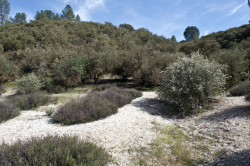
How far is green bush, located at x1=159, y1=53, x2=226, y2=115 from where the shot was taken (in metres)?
6.79

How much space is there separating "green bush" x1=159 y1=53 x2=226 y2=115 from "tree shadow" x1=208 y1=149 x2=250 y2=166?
3.18 metres

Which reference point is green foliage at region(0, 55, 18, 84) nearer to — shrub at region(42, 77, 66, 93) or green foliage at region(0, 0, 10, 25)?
shrub at region(42, 77, 66, 93)

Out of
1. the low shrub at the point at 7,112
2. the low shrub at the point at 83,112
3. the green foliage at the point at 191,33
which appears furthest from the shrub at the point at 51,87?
the green foliage at the point at 191,33

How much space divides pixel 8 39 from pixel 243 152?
114 ft

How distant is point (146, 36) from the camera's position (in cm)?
4641

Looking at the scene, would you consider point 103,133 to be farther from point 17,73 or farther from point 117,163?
point 17,73

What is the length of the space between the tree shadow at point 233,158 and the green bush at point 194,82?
318 cm

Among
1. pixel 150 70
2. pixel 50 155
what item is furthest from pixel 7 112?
pixel 150 70

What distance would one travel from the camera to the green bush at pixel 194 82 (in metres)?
6.79

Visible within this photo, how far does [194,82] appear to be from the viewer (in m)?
6.94

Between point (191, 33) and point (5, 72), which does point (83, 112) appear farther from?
point (191, 33)

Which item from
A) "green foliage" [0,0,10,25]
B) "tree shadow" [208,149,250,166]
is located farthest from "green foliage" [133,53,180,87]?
"green foliage" [0,0,10,25]

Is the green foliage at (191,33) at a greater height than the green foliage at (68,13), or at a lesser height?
lesser

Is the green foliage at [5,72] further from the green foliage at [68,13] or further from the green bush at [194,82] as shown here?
the green foliage at [68,13]
